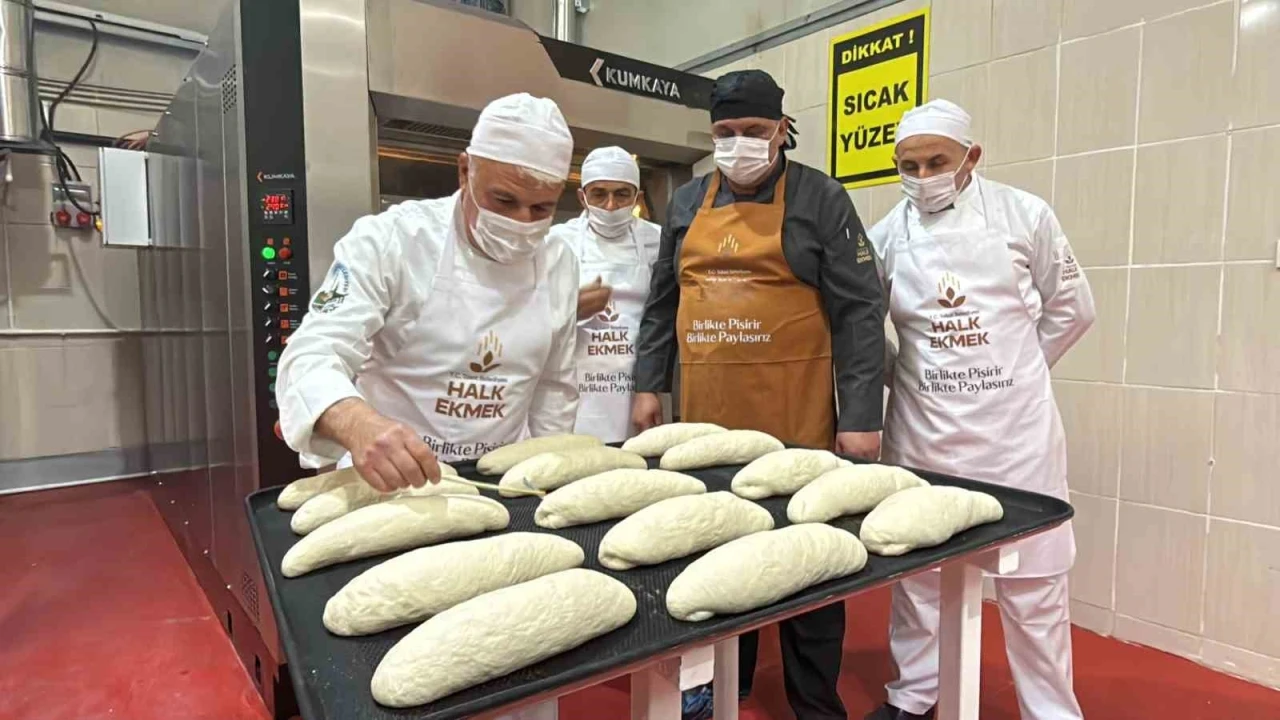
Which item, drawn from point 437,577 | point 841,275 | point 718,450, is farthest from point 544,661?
point 841,275

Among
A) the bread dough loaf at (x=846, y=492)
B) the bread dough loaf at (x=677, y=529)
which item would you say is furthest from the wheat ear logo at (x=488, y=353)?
the bread dough loaf at (x=846, y=492)

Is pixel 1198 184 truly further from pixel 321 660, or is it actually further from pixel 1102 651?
pixel 321 660

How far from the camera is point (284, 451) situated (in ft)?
5.34

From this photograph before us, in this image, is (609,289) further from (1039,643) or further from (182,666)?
(182,666)

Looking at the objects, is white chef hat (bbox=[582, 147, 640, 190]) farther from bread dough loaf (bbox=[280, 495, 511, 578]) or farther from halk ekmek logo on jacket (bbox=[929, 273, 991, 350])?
bread dough loaf (bbox=[280, 495, 511, 578])

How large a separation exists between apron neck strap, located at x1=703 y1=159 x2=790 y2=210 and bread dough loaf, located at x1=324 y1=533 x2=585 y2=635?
1061 millimetres

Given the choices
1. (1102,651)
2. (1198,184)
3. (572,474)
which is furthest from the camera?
(1102,651)

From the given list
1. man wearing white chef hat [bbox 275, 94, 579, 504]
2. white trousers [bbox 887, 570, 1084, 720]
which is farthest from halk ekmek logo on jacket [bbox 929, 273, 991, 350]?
man wearing white chef hat [bbox 275, 94, 579, 504]

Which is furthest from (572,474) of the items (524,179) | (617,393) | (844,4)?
(844,4)

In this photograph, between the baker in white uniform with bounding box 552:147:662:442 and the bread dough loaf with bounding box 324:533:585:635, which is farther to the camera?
the baker in white uniform with bounding box 552:147:662:442

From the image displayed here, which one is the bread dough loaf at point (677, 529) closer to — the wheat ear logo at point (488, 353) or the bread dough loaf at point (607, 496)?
the bread dough loaf at point (607, 496)

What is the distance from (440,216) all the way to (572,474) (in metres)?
0.56

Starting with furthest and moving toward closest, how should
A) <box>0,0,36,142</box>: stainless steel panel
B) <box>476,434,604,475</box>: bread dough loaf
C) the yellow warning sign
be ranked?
→ <box>0,0,36,142</box>: stainless steel panel < the yellow warning sign < <box>476,434,604,475</box>: bread dough loaf

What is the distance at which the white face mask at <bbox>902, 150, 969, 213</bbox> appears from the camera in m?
1.65
